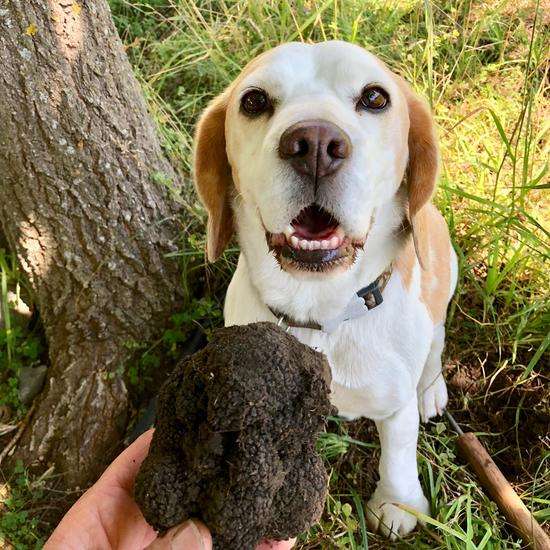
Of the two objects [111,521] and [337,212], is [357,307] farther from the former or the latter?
[111,521]

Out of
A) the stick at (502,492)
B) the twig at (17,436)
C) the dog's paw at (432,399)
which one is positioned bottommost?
the stick at (502,492)

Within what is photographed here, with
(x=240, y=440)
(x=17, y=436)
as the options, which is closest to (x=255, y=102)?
(x=240, y=440)

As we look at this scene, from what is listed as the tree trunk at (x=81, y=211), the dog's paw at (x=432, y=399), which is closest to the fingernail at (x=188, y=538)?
the tree trunk at (x=81, y=211)

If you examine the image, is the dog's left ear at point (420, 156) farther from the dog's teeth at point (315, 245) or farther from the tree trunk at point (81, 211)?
the tree trunk at point (81, 211)

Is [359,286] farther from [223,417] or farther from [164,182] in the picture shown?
[164,182]

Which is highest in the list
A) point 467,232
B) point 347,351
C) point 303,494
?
point 303,494

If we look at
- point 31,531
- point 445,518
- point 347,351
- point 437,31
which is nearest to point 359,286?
point 347,351
